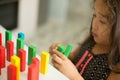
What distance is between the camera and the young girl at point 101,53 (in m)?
0.70

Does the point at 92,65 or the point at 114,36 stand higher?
the point at 114,36

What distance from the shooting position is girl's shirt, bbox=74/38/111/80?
2.65 feet

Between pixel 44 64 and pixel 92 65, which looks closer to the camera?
pixel 44 64

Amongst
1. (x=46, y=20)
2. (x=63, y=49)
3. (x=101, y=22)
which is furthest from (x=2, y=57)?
(x=46, y=20)

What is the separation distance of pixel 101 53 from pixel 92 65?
1.9 inches

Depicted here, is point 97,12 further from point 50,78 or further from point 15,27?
point 15,27

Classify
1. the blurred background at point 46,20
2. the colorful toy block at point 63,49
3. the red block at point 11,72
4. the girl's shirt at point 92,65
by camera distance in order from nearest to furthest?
the red block at point 11,72 → the colorful toy block at point 63,49 → the girl's shirt at point 92,65 → the blurred background at point 46,20

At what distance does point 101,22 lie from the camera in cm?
75

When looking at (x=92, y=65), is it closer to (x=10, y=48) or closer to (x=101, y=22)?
(x=101, y=22)

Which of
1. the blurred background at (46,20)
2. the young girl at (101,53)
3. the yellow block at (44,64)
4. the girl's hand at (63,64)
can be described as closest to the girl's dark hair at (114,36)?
the young girl at (101,53)

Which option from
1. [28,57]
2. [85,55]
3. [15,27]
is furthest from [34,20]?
[28,57]

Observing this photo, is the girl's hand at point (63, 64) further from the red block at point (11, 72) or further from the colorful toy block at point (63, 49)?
the red block at point (11, 72)

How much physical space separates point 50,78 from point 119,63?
0.29 meters

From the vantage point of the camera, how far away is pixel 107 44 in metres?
0.81
